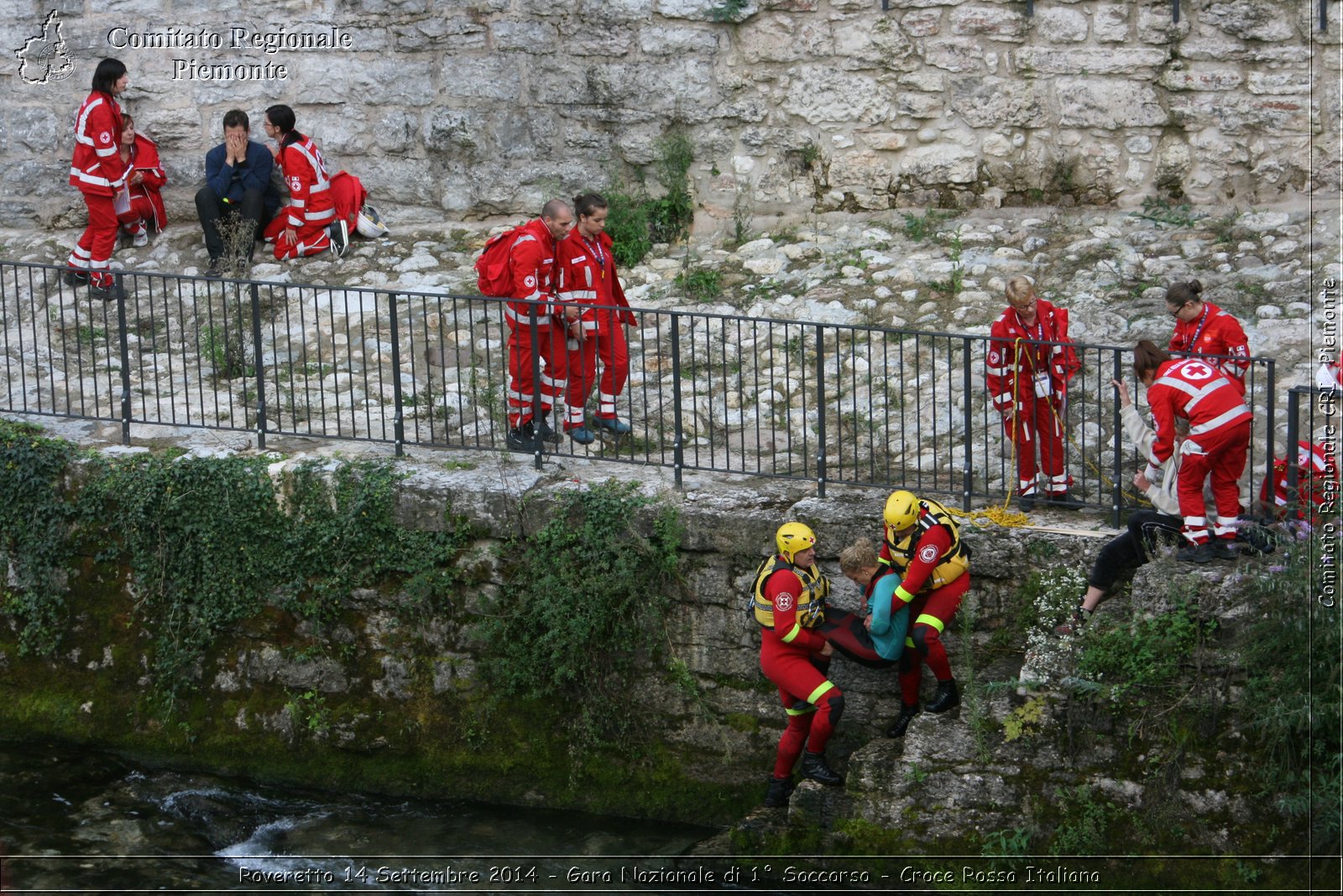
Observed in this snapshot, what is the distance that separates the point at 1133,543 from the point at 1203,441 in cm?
58

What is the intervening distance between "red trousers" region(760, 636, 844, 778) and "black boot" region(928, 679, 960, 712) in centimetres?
46

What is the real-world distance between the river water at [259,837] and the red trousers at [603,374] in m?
2.30

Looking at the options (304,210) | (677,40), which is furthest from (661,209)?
(304,210)

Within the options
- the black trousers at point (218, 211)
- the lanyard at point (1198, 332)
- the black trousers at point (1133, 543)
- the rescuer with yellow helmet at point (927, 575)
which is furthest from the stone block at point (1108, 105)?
the black trousers at point (218, 211)

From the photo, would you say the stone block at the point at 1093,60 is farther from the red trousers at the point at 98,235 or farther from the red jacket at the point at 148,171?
the red trousers at the point at 98,235

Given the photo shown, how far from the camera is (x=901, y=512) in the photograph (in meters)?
7.90

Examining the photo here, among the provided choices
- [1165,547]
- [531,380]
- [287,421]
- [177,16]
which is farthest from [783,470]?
[177,16]

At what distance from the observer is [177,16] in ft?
40.8

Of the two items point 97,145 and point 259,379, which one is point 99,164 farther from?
point 259,379

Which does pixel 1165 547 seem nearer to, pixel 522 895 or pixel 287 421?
pixel 522 895

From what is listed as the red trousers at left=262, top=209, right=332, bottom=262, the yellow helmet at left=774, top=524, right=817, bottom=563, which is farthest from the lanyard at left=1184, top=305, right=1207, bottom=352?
the red trousers at left=262, top=209, right=332, bottom=262

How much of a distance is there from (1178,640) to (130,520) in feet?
18.2

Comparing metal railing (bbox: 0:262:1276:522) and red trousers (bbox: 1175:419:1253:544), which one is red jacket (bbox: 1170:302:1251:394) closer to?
metal railing (bbox: 0:262:1276:522)

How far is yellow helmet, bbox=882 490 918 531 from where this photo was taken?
790cm
